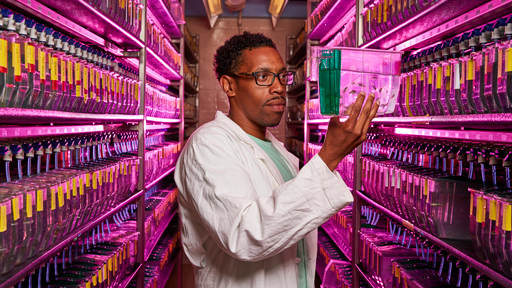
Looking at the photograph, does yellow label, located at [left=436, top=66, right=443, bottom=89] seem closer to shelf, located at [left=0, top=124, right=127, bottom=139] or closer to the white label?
the white label

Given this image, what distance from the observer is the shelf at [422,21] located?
69.1 inches

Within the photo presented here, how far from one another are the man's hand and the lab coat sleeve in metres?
0.04

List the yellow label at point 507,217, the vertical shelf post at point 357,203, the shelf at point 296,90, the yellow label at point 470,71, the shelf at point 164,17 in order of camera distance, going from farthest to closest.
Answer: the shelf at point 296,90 < the shelf at point 164,17 < the vertical shelf post at point 357,203 < the yellow label at point 470,71 < the yellow label at point 507,217

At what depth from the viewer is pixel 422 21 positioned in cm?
205

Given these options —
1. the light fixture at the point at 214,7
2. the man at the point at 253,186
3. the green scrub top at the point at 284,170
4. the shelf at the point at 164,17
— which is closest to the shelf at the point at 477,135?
the man at the point at 253,186

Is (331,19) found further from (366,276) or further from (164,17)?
(366,276)

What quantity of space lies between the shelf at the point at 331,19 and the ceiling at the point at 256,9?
6.50ft

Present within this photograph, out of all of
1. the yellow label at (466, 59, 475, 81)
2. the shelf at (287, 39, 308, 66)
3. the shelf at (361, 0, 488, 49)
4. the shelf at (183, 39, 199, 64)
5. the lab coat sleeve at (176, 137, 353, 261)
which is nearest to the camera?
the lab coat sleeve at (176, 137, 353, 261)

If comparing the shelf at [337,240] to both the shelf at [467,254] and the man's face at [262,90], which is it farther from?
the man's face at [262,90]

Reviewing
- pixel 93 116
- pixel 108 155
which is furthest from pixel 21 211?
pixel 108 155

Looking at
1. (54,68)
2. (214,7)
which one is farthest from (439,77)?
(214,7)

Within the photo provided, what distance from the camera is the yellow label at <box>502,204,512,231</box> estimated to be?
1157mm

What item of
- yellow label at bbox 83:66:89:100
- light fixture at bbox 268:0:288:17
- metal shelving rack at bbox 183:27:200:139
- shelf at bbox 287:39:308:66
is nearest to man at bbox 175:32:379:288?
yellow label at bbox 83:66:89:100

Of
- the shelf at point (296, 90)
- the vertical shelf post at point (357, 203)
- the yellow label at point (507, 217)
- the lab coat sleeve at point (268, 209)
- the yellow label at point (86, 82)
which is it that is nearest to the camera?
the lab coat sleeve at point (268, 209)
